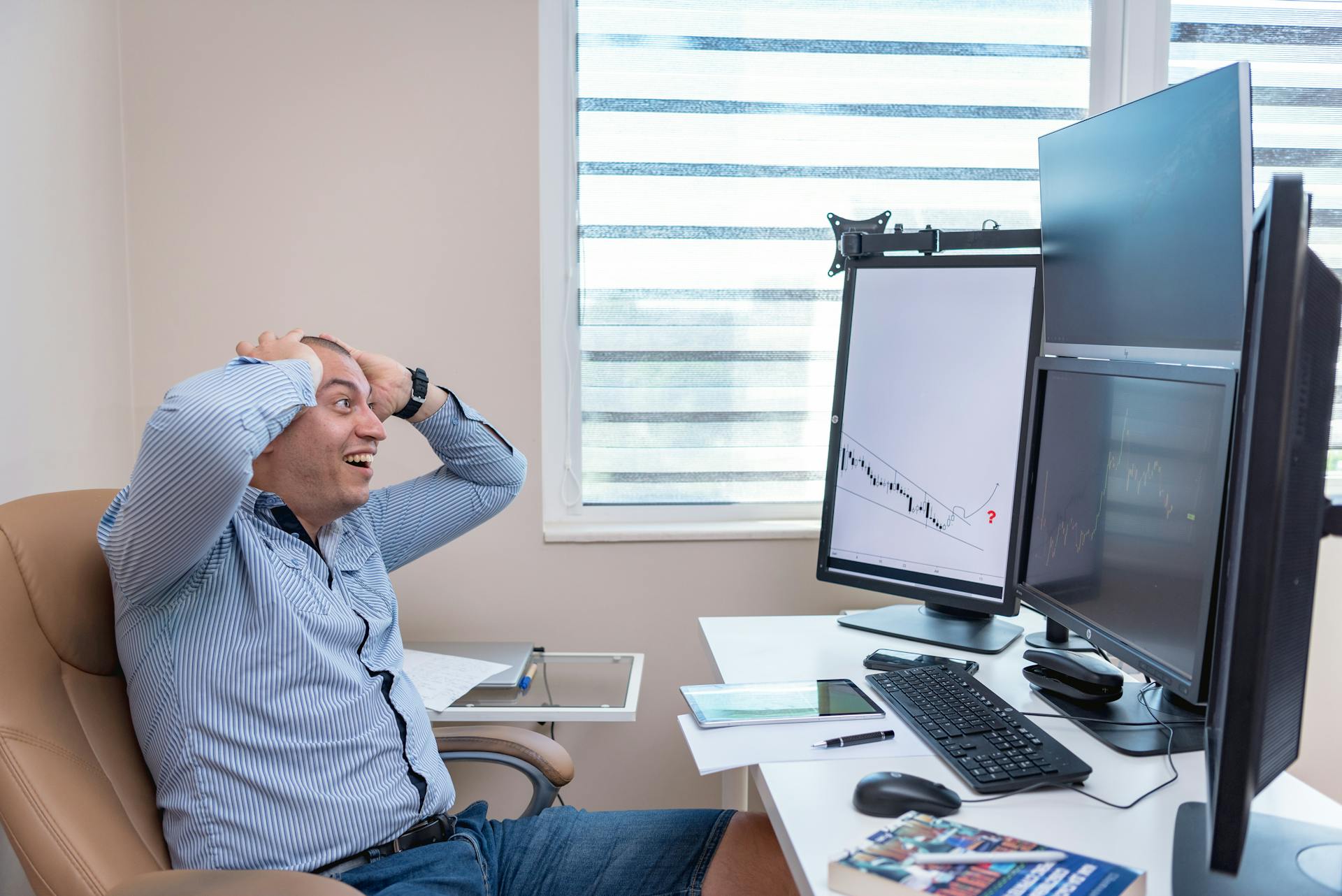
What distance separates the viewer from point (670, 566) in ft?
7.52

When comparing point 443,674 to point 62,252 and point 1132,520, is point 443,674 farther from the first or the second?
point 1132,520

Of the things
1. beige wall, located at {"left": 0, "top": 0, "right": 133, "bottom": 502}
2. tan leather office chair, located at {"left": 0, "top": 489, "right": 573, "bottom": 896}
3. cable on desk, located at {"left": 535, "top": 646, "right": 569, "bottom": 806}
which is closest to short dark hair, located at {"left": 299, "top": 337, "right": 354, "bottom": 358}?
tan leather office chair, located at {"left": 0, "top": 489, "right": 573, "bottom": 896}

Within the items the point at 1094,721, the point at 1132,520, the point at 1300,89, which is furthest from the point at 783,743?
the point at 1300,89

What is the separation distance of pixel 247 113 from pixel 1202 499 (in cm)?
204

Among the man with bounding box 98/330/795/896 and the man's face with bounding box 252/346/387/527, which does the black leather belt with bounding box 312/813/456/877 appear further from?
the man's face with bounding box 252/346/387/527

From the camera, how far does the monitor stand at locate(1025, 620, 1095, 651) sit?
1.72m

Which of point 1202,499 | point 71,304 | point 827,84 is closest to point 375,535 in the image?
point 71,304

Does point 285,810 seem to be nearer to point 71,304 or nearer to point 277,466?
point 277,466

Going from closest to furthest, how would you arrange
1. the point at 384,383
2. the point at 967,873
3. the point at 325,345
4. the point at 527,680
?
the point at 967,873
the point at 325,345
the point at 384,383
the point at 527,680

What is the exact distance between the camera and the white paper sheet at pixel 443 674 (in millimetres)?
1773

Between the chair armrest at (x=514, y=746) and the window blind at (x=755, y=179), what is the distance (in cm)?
87

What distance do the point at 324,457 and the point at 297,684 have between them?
1.11 feet

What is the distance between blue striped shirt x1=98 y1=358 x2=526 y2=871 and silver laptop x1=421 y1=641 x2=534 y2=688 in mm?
430

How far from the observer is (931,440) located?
6.25 feet
